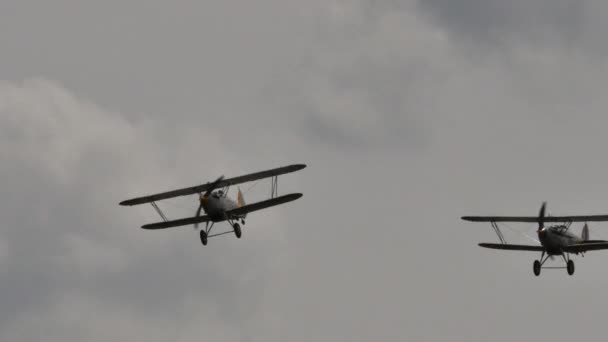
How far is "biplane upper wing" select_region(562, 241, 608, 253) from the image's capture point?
3181 inches

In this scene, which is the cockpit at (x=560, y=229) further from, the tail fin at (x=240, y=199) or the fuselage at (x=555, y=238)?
the tail fin at (x=240, y=199)

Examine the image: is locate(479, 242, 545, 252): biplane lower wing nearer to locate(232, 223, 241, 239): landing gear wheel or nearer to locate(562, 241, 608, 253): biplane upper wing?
locate(562, 241, 608, 253): biplane upper wing

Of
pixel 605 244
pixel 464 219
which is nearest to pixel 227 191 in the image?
pixel 464 219

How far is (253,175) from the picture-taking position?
3248 inches

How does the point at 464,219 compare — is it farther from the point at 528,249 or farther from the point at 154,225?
the point at 154,225

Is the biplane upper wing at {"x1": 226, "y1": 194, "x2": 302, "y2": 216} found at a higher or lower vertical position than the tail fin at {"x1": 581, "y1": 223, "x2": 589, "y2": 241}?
lower

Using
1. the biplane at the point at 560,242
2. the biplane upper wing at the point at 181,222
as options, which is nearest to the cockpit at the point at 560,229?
the biplane at the point at 560,242

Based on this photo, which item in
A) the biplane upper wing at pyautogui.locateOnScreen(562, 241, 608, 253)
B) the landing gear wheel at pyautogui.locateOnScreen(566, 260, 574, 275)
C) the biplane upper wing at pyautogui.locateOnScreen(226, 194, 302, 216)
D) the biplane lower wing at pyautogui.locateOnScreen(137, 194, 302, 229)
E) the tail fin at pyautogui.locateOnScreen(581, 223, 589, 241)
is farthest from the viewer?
the tail fin at pyautogui.locateOnScreen(581, 223, 589, 241)

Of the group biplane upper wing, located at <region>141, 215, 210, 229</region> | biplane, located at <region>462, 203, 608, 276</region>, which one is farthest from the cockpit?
biplane upper wing, located at <region>141, 215, 210, 229</region>

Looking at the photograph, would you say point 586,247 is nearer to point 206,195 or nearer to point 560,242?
point 560,242

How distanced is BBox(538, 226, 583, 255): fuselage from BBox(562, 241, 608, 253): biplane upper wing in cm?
27

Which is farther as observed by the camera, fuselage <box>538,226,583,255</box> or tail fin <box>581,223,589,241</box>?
tail fin <box>581,223,589,241</box>

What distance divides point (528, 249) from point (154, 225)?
17771mm

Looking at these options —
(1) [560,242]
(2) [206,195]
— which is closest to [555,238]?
(1) [560,242]
